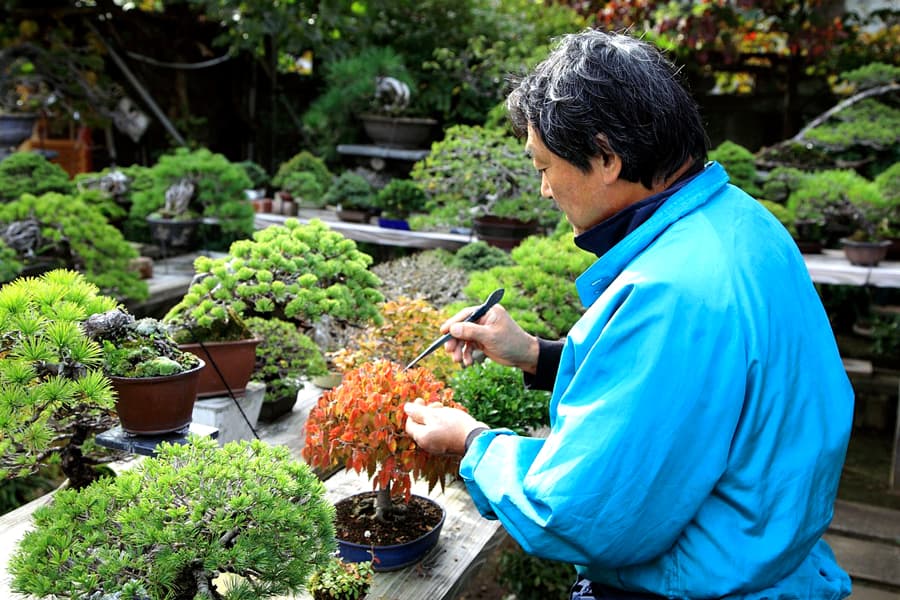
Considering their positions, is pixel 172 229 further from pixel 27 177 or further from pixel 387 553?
pixel 387 553

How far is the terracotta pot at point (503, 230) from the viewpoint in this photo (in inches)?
199

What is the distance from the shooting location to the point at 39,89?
23.2 ft

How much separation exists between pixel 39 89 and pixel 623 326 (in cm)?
724

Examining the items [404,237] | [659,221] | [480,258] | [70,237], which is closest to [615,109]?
[659,221]

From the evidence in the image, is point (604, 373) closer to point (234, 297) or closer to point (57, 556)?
point (57, 556)

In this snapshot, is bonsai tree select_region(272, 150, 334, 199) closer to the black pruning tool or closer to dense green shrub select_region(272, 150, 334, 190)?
dense green shrub select_region(272, 150, 334, 190)

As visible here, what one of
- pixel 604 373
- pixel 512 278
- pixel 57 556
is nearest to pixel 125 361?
A: pixel 57 556

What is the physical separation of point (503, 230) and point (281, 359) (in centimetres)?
264

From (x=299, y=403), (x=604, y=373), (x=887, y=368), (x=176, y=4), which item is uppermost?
(x=176, y=4)

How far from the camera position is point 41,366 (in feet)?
5.24

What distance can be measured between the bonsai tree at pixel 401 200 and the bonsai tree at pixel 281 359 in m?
3.57

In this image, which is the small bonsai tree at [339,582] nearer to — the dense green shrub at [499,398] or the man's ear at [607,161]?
the dense green shrub at [499,398]

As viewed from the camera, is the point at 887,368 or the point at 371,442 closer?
the point at 371,442

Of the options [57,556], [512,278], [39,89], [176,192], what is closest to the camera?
[57,556]
